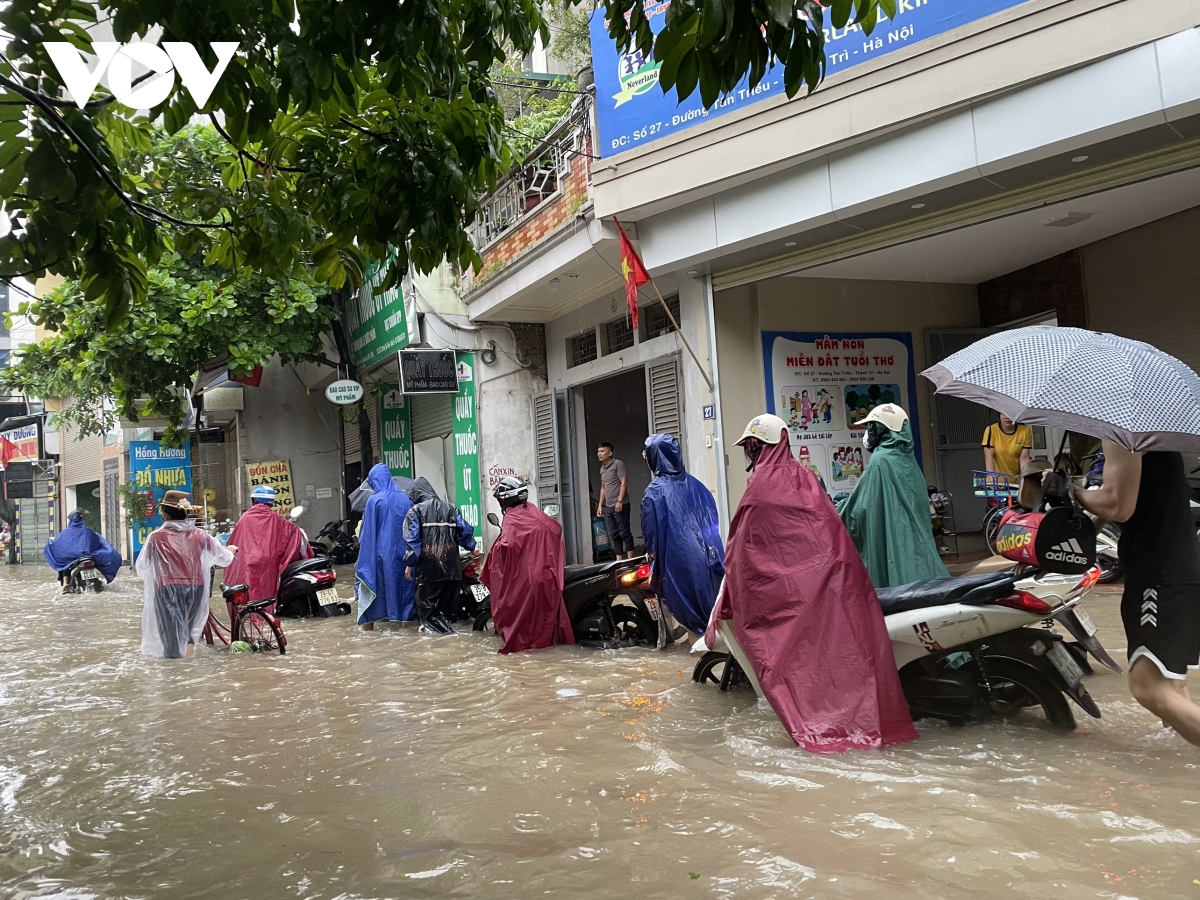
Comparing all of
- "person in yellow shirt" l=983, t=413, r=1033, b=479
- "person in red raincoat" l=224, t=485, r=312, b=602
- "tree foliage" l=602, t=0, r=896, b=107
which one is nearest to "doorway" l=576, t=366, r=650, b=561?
"person in red raincoat" l=224, t=485, r=312, b=602

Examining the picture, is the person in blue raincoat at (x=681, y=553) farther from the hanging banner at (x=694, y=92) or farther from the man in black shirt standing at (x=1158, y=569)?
the man in black shirt standing at (x=1158, y=569)

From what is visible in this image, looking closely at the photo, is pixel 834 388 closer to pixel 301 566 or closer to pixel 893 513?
pixel 893 513

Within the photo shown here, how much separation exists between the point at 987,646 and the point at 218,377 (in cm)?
1744

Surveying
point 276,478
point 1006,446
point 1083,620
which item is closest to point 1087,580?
point 1083,620

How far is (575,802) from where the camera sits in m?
4.02

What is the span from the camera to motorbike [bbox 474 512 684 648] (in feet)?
24.2

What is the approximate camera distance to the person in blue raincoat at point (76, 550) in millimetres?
16281

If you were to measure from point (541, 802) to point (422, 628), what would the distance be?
17.8 ft

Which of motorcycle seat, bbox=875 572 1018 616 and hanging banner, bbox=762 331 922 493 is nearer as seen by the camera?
motorcycle seat, bbox=875 572 1018 616

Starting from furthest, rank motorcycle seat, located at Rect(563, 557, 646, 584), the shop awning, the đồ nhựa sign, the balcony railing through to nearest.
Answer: the shop awning
the đồ nhựa sign
the balcony railing
motorcycle seat, located at Rect(563, 557, 646, 584)

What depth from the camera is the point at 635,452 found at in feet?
55.8

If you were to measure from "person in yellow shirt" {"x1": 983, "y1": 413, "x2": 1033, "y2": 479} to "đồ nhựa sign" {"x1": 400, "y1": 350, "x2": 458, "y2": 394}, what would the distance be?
7.86 metres

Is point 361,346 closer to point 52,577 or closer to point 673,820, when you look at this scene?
point 52,577

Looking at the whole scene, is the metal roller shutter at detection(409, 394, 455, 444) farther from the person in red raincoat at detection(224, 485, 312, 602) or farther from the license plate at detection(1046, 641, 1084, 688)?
the license plate at detection(1046, 641, 1084, 688)
